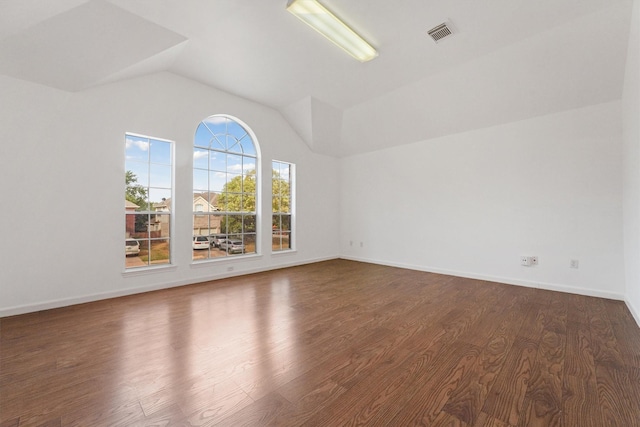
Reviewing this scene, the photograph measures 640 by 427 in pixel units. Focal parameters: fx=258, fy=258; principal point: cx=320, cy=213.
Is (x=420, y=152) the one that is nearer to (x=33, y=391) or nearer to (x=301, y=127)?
(x=301, y=127)

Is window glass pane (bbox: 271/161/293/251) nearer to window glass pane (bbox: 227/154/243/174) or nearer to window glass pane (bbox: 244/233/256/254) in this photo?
window glass pane (bbox: 244/233/256/254)

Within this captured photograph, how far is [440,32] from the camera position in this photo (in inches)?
118

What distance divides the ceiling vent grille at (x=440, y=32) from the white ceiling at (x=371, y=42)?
73 millimetres

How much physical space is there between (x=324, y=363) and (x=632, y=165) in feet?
12.1

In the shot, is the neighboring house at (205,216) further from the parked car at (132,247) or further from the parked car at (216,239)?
the parked car at (132,247)

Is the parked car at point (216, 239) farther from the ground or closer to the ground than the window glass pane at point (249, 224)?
closer to the ground

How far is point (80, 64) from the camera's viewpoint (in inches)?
113

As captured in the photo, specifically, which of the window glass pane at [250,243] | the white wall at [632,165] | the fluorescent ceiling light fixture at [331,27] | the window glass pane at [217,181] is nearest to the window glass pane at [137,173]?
the window glass pane at [217,181]

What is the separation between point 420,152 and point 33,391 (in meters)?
5.80

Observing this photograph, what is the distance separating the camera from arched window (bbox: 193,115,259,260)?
450 centimetres

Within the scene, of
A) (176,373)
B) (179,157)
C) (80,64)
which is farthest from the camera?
(179,157)

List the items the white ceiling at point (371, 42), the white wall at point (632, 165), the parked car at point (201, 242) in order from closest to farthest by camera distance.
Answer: the white wall at point (632, 165), the white ceiling at point (371, 42), the parked car at point (201, 242)

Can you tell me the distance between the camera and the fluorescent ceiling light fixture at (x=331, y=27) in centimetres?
266

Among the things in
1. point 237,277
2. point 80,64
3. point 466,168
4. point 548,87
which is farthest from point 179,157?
point 548,87
